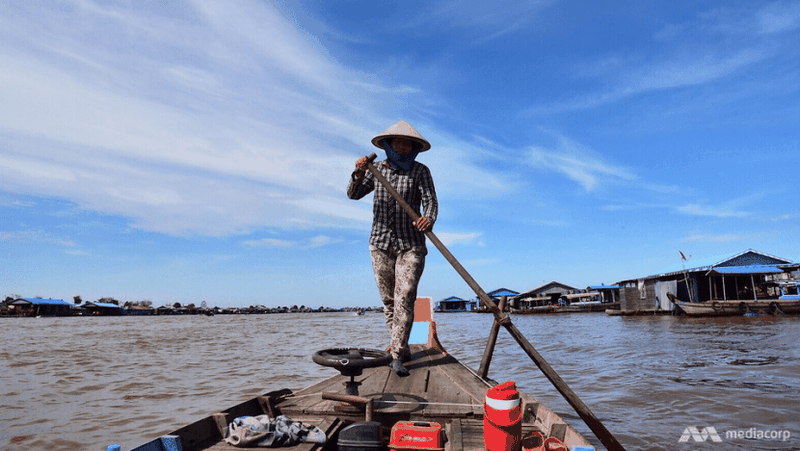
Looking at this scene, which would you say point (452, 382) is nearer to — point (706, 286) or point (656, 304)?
point (706, 286)

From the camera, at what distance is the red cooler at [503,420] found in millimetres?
2158

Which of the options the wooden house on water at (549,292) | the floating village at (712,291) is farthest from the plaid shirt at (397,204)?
the wooden house on water at (549,292)

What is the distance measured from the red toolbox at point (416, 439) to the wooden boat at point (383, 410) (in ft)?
0.22

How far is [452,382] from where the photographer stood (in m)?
3.62

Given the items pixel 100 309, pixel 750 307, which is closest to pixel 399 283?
pixel 750 307

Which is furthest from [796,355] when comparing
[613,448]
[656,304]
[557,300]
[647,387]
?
[557,300]

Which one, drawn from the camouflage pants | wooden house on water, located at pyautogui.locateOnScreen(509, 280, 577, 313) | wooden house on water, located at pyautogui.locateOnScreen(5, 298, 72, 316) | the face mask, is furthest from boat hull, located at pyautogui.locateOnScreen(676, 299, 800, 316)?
wooden house on water, located at pyautogui.locateOnScreen(5, 298, 72, 316)

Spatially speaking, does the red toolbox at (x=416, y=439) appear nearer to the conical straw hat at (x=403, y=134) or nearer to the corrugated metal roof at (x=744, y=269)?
the conical straw hat at (x=403, y=134)

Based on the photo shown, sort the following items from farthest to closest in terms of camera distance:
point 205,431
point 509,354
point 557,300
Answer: point 557,300
point 509,354
point 205,431

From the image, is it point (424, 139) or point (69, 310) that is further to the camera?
point (69, 310)

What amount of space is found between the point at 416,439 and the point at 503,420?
0.50 metres

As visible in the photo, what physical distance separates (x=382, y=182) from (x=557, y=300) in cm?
6639

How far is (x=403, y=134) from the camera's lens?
3.96 meters

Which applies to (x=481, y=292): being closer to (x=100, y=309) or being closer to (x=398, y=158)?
A: (x=398, y=158)
